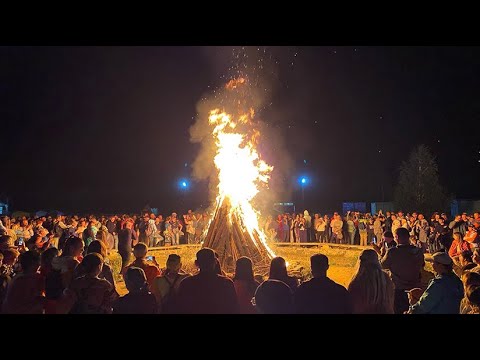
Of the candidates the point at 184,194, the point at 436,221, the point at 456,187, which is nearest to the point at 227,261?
the point at 436,221

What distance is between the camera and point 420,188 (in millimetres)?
25547

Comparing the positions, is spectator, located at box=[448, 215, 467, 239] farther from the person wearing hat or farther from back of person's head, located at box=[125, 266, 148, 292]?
back of person's head, located at box=[125, 266, 148, 292]

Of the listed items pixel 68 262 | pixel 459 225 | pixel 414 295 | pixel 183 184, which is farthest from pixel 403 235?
pixel 183 184

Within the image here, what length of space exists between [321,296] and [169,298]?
199cm

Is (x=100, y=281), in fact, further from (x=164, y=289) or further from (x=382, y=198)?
(x=382, y=198)

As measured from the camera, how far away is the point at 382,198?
37344 millimetres

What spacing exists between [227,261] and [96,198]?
25938mm

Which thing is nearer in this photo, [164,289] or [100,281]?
[100,281]

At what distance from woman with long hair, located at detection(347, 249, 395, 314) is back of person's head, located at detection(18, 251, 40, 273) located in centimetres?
413

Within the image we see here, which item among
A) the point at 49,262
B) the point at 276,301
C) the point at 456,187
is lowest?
the point at 276,301

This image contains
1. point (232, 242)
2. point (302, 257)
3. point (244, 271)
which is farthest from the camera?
point (302, 257)

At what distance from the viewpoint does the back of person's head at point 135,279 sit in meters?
5.34

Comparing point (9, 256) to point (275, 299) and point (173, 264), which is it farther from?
point (275, 299)

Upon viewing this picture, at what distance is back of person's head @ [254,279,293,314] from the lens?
5398mm
